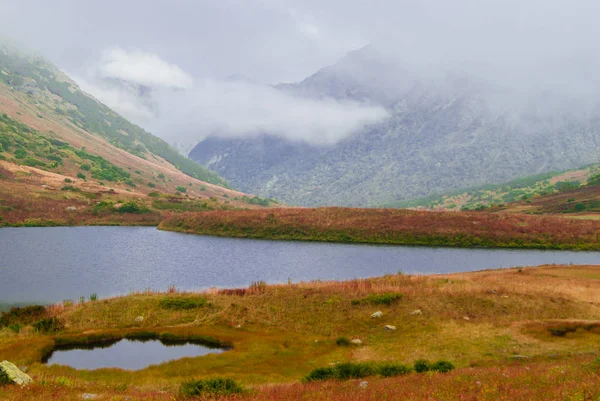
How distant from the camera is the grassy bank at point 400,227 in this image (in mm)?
104438

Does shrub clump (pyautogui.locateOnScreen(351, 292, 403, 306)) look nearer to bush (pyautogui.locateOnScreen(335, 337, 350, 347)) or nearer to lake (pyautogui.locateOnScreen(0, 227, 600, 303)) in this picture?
bush (pyautogui.locateOnScreen(335, 337, 350, 347))

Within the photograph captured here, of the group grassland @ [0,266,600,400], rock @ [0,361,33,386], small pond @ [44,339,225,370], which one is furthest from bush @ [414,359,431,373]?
rock @ [0,361,33,386]

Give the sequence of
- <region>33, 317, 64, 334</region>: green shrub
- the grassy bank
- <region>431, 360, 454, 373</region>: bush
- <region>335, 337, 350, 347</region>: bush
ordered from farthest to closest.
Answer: the grassy bank → <region>33, 317, 64, 334</region>: green shrub → <region>335, 337, 350, 347</region>: bush → <region>431, 360, 454, 373</region>: bush

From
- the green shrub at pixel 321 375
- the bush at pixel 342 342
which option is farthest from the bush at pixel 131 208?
the green shrub at pixel 321 375

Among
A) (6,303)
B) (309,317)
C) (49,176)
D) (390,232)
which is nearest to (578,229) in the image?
(390,232)

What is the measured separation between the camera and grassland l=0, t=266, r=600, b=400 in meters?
18.3

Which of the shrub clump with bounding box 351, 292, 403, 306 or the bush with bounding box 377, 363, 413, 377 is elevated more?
the shrub clump with bounding box 351, 292, 403, 306

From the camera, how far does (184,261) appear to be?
251 feet

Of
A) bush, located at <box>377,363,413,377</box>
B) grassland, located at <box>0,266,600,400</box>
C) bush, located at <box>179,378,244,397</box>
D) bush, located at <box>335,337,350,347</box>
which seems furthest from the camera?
bush, located at <box>335,337,350,347</box>

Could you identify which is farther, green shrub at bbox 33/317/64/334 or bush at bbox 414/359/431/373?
green shrub at bbox 33/317/64/334

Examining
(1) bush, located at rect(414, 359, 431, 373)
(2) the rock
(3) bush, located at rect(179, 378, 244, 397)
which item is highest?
(2) the rock

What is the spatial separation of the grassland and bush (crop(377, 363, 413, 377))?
92.7 inches

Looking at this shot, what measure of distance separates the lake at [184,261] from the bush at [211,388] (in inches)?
1455

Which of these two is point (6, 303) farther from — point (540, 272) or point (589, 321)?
point (540, 272)
